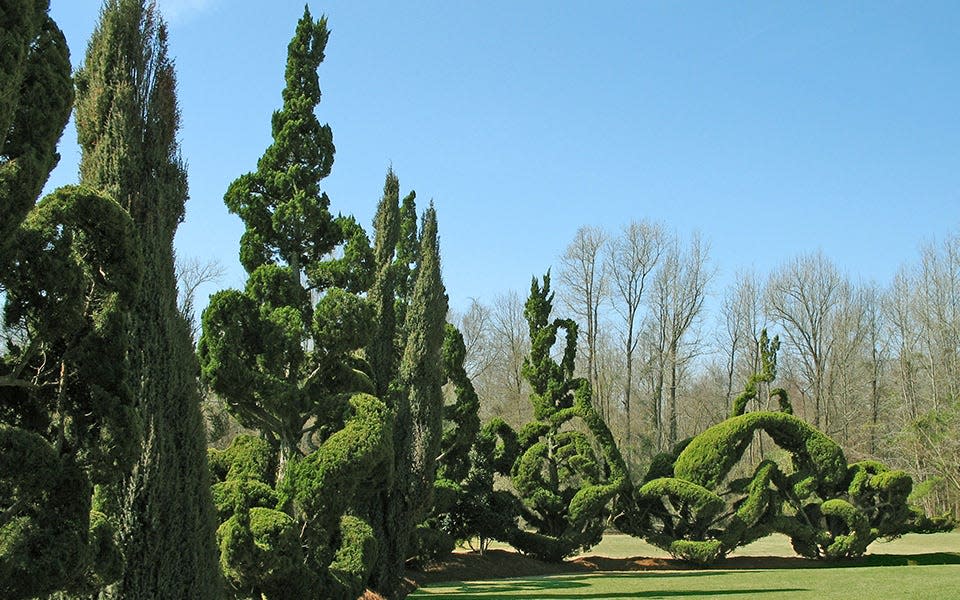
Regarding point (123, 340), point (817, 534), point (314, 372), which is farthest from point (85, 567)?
point (817, 534)

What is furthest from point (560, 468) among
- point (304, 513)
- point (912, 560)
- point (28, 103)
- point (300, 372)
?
point (28, 103)

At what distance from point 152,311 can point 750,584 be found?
13.6m

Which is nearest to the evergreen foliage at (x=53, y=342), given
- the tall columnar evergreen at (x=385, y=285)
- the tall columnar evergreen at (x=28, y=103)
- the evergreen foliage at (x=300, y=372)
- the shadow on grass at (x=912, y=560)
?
the tall columnar evergreen at (x=28, y=103)

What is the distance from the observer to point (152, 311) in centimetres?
725

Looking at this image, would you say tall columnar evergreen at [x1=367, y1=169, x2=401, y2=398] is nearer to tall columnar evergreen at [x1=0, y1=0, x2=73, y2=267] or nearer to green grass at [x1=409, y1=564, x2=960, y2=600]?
green grass at [x1=409, y1=564, x2=960, y2=600]

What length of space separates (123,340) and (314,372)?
19.5ft

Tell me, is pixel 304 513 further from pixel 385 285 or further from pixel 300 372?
pixel 385 285

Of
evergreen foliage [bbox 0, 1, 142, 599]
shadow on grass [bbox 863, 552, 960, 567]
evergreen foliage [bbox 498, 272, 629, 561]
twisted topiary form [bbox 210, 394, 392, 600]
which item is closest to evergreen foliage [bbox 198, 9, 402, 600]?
twisted topiary form [bbox 210, 394, 392, 600]

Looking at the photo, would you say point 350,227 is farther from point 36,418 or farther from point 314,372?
point 36,418

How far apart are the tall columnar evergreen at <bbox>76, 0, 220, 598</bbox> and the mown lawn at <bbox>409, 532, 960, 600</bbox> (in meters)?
8.44

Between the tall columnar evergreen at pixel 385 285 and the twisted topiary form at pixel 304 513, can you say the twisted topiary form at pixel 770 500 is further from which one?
the twisted topiary form at pixel 304 513

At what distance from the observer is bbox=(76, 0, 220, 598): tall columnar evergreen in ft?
22.8

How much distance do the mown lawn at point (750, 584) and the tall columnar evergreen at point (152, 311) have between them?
8439 millimetres

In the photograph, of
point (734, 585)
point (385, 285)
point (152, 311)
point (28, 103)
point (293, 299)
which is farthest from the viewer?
point (734, 585)
